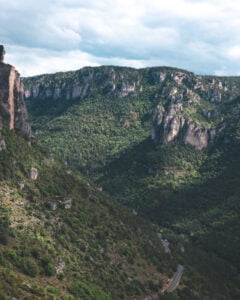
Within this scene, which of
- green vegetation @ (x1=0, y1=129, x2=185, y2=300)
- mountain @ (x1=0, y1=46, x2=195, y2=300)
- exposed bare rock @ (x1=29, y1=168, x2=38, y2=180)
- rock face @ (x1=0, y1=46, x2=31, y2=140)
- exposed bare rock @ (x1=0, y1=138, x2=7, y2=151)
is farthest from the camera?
rock face @ (x1=0, y1=46, x2=31, y2=140)

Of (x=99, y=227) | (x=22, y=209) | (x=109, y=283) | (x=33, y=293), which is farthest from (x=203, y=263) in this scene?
(x=33, y=293)

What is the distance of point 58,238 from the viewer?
65188 mm

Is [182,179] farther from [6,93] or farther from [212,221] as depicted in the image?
[6,93]

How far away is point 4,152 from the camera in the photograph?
76.5 meters

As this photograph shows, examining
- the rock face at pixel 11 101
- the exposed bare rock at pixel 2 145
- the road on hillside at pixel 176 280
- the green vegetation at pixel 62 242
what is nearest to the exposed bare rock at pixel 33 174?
the green vegetation at pixel 62 242

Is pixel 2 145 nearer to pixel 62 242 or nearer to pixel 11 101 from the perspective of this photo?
pixel 11 101

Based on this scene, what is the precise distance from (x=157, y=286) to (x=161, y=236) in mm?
35549

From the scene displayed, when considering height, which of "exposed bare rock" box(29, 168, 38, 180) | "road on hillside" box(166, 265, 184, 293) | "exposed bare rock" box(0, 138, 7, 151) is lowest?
"road on hillside" box(166, 265, 184, 293)

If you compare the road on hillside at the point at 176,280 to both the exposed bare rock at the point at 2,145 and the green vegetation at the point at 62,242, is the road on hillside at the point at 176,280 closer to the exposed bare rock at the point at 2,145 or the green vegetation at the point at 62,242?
the green vegetation at the point at 62,242

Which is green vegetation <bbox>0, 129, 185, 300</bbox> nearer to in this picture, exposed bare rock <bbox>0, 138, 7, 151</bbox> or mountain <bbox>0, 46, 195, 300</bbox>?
mountain <bbox>0, 46, 195, 300</bbox>

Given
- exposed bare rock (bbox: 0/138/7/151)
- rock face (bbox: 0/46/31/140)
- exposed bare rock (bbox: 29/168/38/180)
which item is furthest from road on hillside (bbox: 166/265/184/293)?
rock face (bbox: 0/46/31/140)

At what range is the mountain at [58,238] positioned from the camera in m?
52.9

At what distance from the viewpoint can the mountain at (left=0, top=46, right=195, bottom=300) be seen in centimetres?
5294

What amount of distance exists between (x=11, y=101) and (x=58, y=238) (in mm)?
41726
